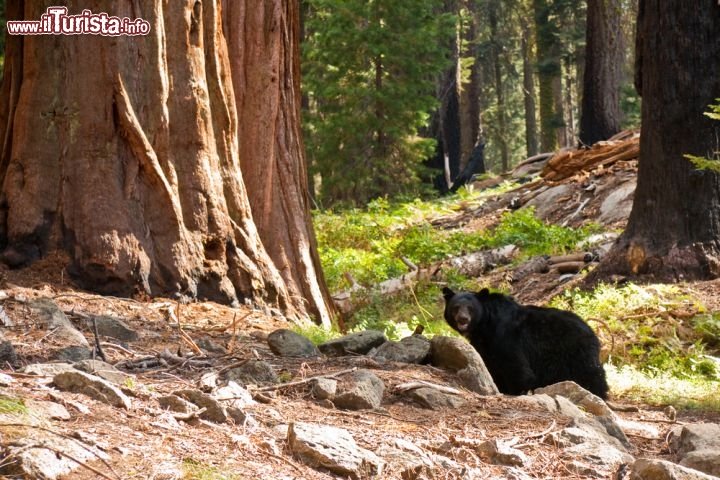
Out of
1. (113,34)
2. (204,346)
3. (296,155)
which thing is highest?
(113,34)

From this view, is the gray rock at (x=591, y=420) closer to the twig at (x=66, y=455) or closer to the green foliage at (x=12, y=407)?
the twig at (x=66, y=455)

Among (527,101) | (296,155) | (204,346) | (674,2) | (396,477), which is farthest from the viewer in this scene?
(527,101)

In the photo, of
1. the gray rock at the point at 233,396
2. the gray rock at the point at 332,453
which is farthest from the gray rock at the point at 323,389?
the gray rock at the point at 332,453

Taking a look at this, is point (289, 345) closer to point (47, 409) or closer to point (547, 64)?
point (47, 409)

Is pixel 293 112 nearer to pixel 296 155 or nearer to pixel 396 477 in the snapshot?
pixel 296 155

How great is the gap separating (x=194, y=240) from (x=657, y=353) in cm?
446

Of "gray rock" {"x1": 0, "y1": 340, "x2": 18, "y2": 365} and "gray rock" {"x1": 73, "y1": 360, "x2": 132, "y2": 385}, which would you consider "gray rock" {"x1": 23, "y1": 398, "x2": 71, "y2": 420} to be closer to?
"gray rock" {"x1": 73, "y1": 360, "x2": 132, "y2": 385}

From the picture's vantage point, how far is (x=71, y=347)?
5.82 m

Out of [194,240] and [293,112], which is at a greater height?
[293,112]

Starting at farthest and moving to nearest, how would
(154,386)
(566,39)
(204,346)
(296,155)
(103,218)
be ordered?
(566,39)
(296,155)
(103,218)
(204,346)
(154,386)

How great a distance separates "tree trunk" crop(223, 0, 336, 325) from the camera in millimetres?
9398

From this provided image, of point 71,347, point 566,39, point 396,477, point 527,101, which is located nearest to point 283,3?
point 71,347

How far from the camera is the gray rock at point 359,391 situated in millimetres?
5359

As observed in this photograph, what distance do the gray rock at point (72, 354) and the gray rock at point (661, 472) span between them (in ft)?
10.3
